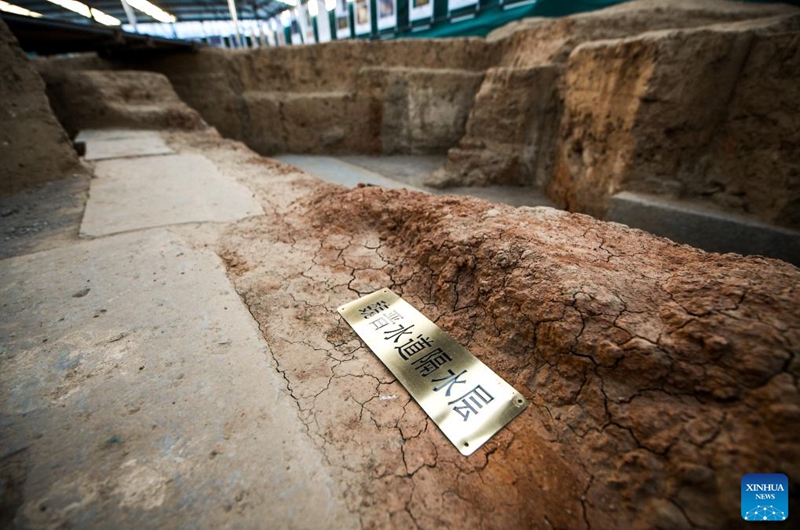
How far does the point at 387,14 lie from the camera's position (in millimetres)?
10914

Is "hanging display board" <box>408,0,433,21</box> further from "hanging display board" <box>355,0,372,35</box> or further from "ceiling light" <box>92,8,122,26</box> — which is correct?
"ceiling light" <box>92,8,122,26</box>

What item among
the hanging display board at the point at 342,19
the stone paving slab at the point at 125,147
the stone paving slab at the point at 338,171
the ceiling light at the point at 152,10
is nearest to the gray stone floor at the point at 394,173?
the stone paving slab at the point at 338,171

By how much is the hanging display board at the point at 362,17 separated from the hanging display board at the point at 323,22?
150 centimetres

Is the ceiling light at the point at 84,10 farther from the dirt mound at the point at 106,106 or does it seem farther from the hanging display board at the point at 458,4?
the hanging display board at the point at 458,4

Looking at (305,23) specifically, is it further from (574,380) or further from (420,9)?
(574,380)

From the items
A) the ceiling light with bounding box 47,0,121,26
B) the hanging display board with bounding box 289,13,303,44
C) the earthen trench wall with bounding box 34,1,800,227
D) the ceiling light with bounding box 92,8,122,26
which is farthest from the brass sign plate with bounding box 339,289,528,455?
the ceiling light with bounding box 92,8,122,26

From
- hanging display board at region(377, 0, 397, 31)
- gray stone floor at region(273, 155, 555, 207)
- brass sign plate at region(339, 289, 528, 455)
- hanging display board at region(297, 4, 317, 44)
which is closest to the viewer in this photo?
brass sign plate at region(339, 289, 528, 455)

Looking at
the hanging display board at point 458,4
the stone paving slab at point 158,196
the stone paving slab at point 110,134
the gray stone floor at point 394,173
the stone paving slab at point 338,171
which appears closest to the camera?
the stone paving slab at point 158,196

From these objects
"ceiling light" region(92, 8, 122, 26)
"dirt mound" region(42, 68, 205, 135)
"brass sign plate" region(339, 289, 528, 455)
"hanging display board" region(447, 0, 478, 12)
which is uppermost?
"ceiling light" region(92, 8, 122, 26)

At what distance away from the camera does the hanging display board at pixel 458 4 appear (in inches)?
365

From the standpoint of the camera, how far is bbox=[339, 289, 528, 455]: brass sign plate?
3.45 ft

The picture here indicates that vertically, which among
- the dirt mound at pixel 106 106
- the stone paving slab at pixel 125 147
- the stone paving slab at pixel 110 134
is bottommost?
the stone paving slab at pixel 125 147

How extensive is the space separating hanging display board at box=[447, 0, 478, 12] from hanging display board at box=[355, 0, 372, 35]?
3214 mm

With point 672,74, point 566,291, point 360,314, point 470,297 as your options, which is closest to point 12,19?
point 360,314
